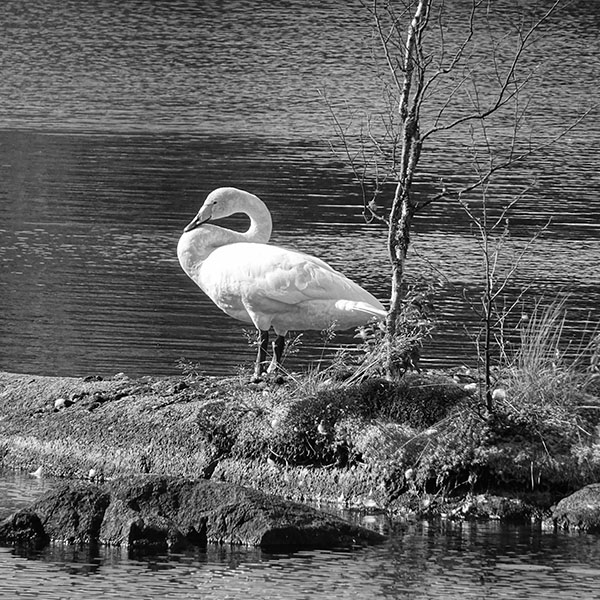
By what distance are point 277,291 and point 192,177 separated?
47.3ft

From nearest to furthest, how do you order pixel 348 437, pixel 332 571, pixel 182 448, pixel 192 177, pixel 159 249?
pixel 332 571 → pixel 348 437 → pixel 182 448 → pixel 159 249 → pixel 192 177

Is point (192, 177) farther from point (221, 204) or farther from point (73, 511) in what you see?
point (73, 511)

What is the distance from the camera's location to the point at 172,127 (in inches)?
1222

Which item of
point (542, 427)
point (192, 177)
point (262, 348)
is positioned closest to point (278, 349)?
point (262, 348)

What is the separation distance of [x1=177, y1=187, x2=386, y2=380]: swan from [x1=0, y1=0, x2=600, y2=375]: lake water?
2.52 feet

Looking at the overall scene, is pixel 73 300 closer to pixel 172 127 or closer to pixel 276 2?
pixel 172 127

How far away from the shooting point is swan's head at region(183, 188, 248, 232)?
11.8 meters

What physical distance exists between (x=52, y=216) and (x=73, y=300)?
551 centimetres

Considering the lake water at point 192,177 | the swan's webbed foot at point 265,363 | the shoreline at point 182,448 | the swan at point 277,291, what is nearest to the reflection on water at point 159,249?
the lake water at point 192,177

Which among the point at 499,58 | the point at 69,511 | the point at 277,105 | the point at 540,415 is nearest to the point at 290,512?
the point at 69,511

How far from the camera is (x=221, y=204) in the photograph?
38.9 ft

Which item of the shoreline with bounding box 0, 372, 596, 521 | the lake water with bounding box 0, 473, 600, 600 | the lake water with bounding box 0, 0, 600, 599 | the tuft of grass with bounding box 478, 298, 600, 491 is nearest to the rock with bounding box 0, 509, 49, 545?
the lake water with bounding box 0, 473, 600, 600

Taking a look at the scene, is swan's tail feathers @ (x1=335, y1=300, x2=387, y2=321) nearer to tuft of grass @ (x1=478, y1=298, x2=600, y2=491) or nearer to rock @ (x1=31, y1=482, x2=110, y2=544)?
tuft of grass @ (x1=478, y1=298, x2=600, y2=491)

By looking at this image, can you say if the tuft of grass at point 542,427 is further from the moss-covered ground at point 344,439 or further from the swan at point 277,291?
the swan at point 277,291
